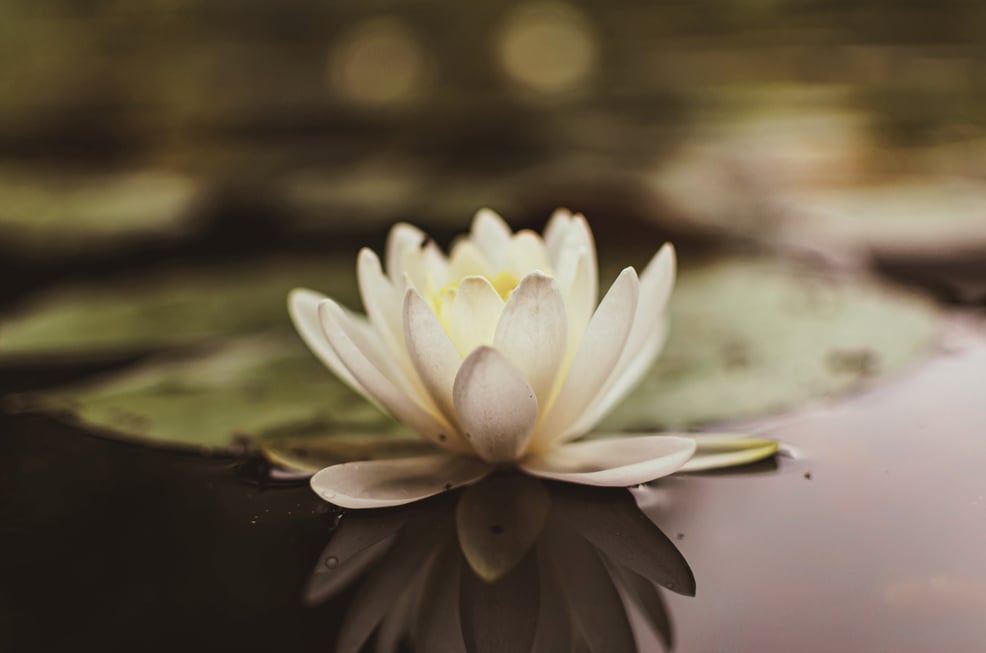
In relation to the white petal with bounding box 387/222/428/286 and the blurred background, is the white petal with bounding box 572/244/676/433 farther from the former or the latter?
the blurred background

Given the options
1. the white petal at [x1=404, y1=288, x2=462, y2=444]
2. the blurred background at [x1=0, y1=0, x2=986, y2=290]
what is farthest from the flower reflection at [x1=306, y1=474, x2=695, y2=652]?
the blurred background at [x1=0, y1=0, x2=986, y2=290]

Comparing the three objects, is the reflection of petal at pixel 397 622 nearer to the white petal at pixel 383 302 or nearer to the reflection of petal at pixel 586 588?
the reflection of petal at pixel 586 588

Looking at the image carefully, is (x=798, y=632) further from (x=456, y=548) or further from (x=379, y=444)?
(x=379, y=444)

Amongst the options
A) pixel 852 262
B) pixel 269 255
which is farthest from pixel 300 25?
pixel 852 262

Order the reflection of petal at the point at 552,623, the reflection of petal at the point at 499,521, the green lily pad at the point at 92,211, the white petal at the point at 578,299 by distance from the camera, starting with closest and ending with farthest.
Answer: the reflection of petal at the point at 552,623 < the reflection of petal at the point at 499,521 < the white petal at the point at 578,299 < the green lily pad at the point at 92,211

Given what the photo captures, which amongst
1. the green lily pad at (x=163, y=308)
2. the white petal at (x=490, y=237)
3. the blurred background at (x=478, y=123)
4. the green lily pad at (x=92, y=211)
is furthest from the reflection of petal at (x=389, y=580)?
the green lily pad at (x=92, y=211)
